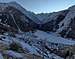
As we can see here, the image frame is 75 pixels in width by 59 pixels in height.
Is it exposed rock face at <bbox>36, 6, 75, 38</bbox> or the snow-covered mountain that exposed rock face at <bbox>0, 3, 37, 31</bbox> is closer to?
the snow-covered mountain

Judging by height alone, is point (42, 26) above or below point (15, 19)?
below

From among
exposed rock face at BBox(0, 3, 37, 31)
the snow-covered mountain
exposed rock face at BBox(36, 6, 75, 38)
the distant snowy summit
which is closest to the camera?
the snow-covered mountain

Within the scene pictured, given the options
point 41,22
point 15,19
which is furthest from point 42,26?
point 15,19

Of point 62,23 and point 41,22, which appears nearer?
point 62,23

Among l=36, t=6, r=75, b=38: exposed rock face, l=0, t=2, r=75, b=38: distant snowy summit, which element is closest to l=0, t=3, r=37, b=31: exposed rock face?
l=0, t=2, r=75, b=38: distant snowy summit

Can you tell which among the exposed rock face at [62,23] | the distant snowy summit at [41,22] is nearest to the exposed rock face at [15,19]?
the distant snowy summit at [41,22]

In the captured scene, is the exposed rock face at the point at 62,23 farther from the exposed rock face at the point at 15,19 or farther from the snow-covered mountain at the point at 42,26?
the exposed rock face at the point at 15,19

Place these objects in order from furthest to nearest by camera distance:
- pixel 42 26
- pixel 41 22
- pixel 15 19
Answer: pixel 41 22 < pixel 42 26 < pixel 15 19

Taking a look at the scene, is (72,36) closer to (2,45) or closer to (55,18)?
(55,18)

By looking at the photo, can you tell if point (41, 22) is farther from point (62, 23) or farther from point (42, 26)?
point (62, 23)

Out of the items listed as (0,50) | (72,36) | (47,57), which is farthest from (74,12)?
(0,50)

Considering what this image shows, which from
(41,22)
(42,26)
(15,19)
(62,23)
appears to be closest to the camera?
(62,23)
